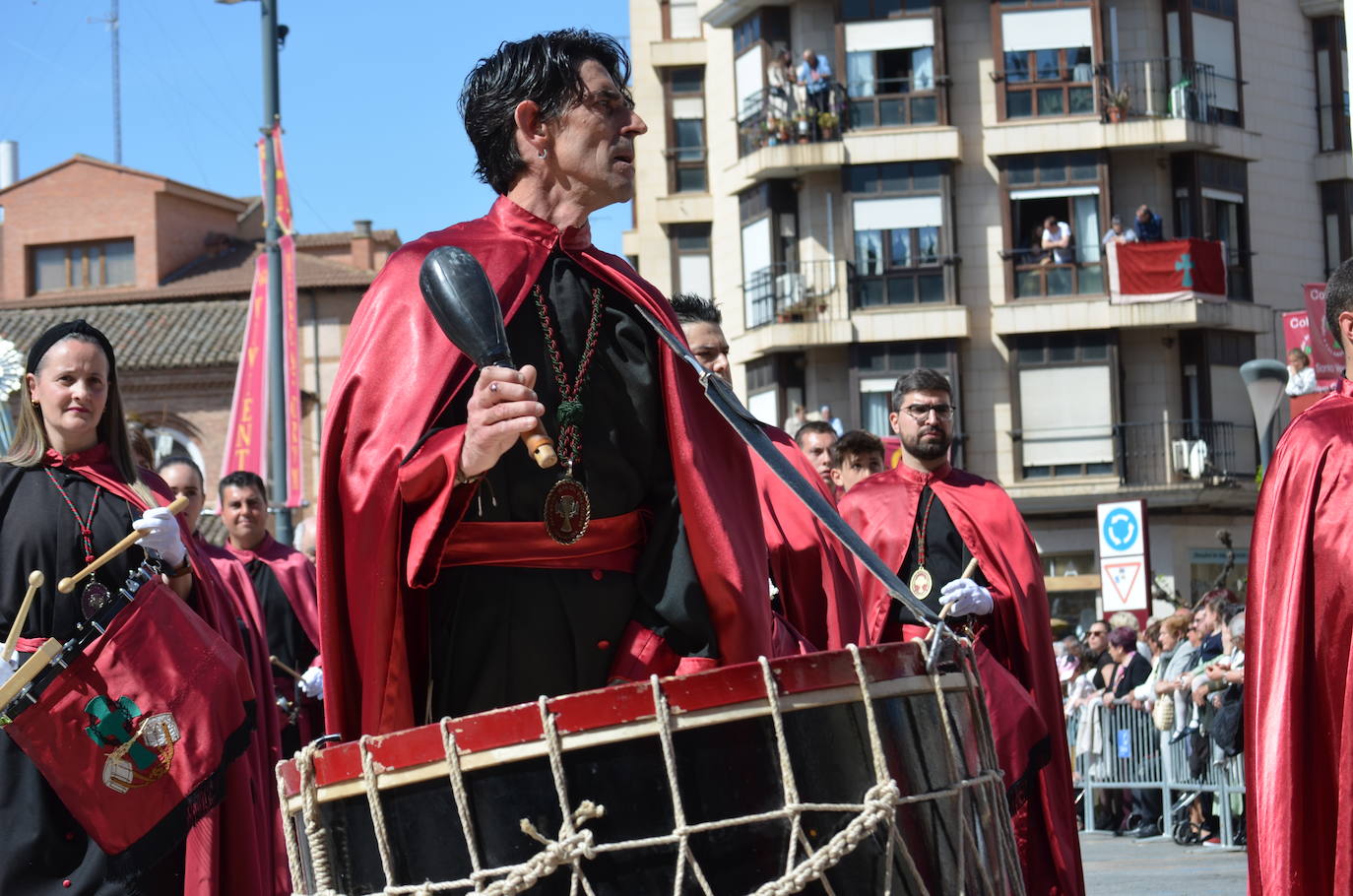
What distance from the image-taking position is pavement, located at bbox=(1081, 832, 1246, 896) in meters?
11.0

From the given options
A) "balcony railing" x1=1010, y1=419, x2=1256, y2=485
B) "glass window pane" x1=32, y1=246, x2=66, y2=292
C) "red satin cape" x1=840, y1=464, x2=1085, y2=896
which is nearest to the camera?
"red satin cape" x1=840, y1=464, x2=1085, y2=896

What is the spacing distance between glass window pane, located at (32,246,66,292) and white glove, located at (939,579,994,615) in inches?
2101

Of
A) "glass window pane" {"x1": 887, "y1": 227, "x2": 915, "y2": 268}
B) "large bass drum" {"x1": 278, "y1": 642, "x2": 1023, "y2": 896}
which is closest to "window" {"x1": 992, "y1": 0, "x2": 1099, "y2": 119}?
"glass window pane" {"x1": 887, "y1": 227, "x2": 915, "y2": 268}

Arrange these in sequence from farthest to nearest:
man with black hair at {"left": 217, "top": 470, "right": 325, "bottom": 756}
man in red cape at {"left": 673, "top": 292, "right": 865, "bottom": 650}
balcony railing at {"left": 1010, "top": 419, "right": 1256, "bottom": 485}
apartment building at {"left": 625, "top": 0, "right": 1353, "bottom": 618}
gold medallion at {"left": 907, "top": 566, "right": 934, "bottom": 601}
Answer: apartment building at {"left": 625, "top": 0, "right": 1353, "bottom": 618}, balcony railing at {"left": 1010, "top": 419, "right": 1256, "bottom": 485}, man with black hair at {"left": 217, "top": 470, "right": 325, "bottom": 756}, gold medallion at {"left": 907, "top": 566, "right": 934, "bottom": 601}, man in red cape at {"left": 673, "top": 292, "right": 865, "bottom": 650}

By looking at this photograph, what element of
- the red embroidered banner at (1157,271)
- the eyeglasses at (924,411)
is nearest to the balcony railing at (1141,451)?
the red embroidered banner at (1157,271)

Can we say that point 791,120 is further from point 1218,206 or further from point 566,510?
point 566,510

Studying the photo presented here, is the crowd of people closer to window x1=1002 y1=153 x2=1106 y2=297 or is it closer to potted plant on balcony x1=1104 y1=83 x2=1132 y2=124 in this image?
window x1=1002 y1=153 x2=1106 y2=297

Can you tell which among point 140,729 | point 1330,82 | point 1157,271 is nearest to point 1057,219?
point 1157,271

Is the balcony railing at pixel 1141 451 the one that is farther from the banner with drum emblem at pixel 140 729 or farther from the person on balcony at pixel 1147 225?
the banner with drum emblem at pixel 140 729

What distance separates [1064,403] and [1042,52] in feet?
21.6

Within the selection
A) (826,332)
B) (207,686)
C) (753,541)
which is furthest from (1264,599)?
(826,332)

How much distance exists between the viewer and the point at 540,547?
12.9ft

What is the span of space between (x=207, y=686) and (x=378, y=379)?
338cm

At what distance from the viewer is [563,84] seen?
4.21 meters
